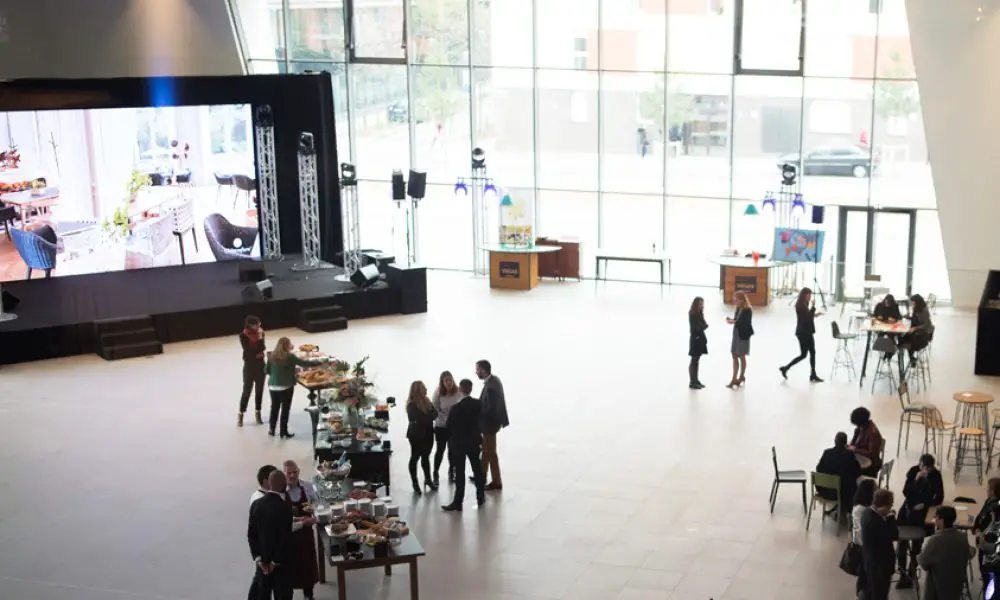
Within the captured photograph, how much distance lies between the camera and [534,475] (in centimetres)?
1324

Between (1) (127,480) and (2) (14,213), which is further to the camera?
(2) (14,213)

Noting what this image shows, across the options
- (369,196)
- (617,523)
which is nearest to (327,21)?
(369,196)

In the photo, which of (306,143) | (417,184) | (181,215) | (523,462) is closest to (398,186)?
(417,184)

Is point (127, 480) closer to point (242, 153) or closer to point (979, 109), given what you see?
point (242, 153)

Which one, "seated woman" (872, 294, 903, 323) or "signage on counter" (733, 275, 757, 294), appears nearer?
"seated woman" (872, 294, 903, 323)

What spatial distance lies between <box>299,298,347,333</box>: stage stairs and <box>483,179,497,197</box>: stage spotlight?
4380mm

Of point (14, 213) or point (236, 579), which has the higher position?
point (14, 213)

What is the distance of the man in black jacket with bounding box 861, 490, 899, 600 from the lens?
9555 mm

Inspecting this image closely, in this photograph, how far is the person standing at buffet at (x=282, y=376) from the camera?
14.0 m

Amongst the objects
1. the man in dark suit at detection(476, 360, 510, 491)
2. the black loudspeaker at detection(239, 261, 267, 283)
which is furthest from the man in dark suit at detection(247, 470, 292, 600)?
the black loudspeaker at detection(239, 261, 267, 283)

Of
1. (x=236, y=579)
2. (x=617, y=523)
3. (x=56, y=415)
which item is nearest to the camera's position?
(x=236, y=579)

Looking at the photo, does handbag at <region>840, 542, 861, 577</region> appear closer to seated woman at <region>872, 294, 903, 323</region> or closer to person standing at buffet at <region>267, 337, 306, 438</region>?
person standing at buffet at <region>267, 337, 306, 438</region>

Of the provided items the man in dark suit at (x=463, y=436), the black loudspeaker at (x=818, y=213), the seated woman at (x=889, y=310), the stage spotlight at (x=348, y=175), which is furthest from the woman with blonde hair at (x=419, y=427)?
the black loudspeaker at (x=818, y=213)

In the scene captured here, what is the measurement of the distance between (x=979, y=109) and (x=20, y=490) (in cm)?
→ 1354
